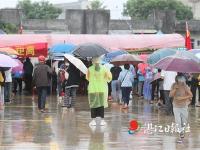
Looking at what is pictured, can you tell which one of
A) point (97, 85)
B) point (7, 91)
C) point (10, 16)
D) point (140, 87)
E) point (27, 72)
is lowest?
point (140, 87)

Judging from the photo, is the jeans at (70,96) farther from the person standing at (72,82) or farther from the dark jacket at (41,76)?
the dark jacket at (41,76)

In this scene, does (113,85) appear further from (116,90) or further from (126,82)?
(126,82)

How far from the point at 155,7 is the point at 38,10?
18.4 metres

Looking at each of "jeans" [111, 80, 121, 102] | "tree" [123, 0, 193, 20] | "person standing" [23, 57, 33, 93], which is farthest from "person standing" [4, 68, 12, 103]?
"tree" [123, 0, 193, 20]

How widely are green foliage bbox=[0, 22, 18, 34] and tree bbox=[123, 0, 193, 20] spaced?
119 ft

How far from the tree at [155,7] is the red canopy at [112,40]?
146 feet

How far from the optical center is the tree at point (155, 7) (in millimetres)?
73887

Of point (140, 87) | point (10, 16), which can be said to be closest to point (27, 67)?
point (140, 87)

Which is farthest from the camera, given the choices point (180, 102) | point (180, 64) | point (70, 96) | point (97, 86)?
point (70, 96)

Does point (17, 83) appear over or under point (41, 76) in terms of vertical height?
under

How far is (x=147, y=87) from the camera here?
2338 centimetres

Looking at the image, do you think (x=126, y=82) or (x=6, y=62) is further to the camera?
(x=126, y=82)

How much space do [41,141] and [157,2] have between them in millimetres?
63824

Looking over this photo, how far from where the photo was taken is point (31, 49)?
26.3 metres
